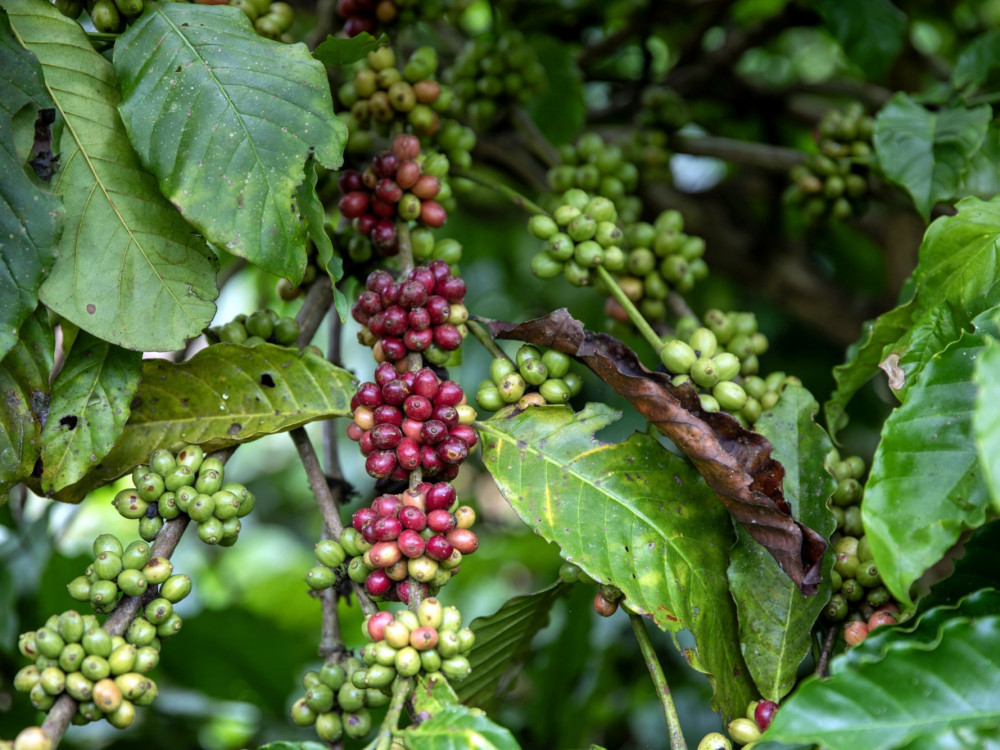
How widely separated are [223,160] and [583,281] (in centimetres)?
57

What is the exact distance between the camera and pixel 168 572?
0.97 meters

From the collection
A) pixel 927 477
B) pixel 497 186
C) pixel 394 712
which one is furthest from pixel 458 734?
pixel 497 186

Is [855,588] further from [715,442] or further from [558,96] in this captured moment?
[558,96]

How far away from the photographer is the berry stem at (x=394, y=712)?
2.85ft

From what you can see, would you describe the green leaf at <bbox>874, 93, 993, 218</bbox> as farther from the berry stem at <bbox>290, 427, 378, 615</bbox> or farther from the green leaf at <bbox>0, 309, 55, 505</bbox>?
the green leaf at <bbox>0, 309, 55, 505</bbox>

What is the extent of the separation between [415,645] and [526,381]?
40 cm

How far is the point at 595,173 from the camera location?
5.17 feet

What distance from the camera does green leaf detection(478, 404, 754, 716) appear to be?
3.32 feet

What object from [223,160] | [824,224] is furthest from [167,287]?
[824,224]

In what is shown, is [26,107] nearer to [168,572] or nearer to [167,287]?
[167,287]

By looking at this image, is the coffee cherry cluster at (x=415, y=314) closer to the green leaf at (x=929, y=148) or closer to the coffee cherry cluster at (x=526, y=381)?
the coffee cherry cluster at (x=526, y=381)

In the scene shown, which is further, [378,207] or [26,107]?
[378,207]

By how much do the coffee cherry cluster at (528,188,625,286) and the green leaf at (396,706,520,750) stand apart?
2.24 feet

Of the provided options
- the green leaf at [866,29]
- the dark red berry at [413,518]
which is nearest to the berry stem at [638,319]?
the dark red berry at [413,518]
